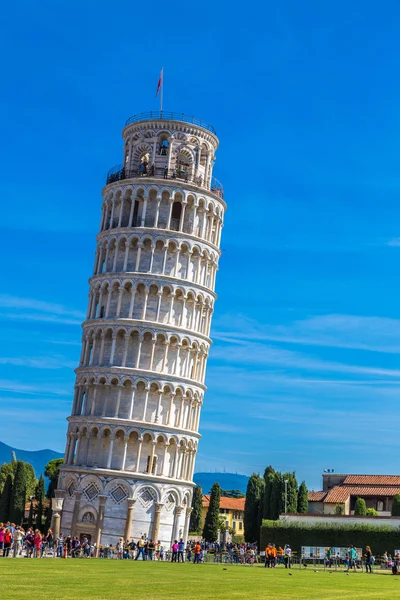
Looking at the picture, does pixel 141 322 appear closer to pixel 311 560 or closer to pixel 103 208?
pixel 103 208

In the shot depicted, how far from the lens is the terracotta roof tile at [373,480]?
115312 mm

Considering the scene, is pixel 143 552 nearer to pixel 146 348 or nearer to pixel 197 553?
pixel 197 553

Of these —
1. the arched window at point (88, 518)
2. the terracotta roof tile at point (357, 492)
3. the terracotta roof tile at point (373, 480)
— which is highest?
the terracotta roof tile at point (373, 480)

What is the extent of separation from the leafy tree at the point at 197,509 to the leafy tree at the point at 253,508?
582 inches

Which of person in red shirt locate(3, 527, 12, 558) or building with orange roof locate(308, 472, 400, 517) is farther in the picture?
building with orange roof locate(308, 472, 400, 517)

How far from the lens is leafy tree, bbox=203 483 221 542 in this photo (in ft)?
351

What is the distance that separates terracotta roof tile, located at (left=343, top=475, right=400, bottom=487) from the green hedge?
129ft

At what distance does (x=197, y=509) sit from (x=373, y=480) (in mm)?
24208

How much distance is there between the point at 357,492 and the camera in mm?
111688

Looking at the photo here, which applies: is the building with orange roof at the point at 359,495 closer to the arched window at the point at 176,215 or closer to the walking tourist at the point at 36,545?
the arched window at the point at 176,215

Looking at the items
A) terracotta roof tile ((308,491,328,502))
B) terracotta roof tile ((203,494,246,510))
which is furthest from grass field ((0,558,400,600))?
terracotta roof tile ((203,494,246,510))

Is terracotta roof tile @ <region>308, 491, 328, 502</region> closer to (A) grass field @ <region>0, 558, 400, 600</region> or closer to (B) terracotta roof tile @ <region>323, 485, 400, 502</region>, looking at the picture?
(B) terracotta roof tile @ <region>323, 485, 400, 502</region>

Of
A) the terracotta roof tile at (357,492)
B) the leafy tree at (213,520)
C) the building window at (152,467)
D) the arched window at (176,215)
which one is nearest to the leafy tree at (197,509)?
the leafy tree at (213,520)

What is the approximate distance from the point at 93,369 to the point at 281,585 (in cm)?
→ 4747
